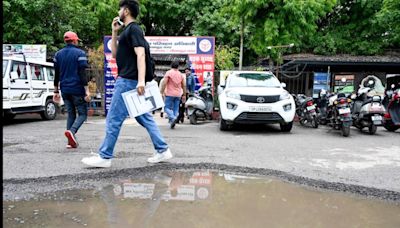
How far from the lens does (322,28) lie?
2261cm

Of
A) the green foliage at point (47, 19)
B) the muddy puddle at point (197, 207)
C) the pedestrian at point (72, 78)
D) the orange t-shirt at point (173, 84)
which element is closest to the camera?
the muddy puddle at point (197, 207)

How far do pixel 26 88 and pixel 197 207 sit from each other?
893 centimetres

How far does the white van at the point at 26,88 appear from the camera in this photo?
A: 10125 millimetres

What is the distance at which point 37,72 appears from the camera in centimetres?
1159

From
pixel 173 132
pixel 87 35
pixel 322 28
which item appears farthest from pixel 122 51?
pixel 322 28

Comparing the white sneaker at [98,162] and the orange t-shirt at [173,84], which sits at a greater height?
the orange t-shirt at [173,84]

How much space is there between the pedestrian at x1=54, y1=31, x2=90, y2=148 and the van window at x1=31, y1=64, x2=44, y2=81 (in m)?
5.69

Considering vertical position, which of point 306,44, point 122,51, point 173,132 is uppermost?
point 306,44

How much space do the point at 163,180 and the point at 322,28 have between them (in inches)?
806

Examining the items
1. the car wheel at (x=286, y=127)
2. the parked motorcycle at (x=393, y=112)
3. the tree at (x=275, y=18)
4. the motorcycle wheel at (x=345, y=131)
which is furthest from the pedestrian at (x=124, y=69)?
the tree at (x=275, y=18)

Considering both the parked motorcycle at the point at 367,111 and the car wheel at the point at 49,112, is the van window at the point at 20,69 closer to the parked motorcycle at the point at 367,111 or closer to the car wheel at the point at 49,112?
the car wheel at the point at 49,112

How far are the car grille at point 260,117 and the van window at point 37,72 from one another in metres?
6.37

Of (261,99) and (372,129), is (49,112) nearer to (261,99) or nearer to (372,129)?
(261,99)

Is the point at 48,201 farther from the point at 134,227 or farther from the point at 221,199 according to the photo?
the point at 221,199
